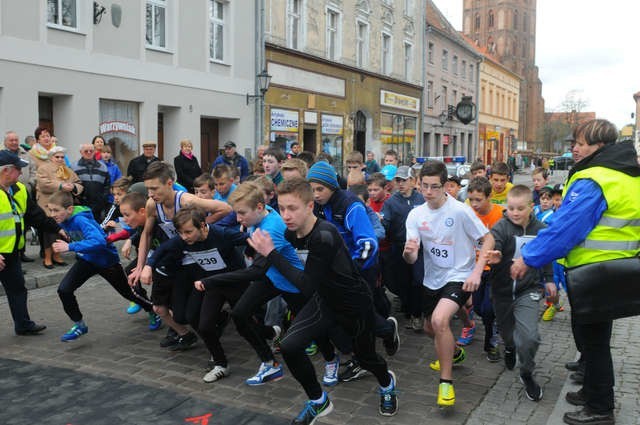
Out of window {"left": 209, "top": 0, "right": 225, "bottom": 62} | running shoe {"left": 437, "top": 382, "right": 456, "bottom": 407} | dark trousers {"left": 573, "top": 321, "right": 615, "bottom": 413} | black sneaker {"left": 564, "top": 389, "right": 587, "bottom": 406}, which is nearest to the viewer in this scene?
dark trousers {"left": 573, "top": 321, "right": 615, "bottom": 413}

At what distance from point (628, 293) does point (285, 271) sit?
214 centimetres

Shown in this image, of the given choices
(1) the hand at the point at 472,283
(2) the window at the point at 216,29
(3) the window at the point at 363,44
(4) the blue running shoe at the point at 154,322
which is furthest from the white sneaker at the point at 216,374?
(3) the window at the point at 363,44

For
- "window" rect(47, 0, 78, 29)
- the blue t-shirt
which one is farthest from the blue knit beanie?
"window" rect(47, 0, 78, 29)

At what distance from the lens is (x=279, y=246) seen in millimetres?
4578

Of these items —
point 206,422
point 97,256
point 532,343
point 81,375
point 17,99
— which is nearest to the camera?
point 206,422

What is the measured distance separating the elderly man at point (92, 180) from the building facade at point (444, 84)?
93.9 ft

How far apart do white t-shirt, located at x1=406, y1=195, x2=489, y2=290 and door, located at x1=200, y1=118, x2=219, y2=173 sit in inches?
579

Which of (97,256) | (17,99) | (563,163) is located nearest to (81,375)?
(97,256)

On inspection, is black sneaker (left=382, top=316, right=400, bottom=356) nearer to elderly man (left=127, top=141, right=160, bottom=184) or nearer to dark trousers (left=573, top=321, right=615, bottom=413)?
dark trousers (left=573, top=321, right=615, bottom=413)

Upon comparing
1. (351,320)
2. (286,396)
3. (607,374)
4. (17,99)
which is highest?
(17,99)

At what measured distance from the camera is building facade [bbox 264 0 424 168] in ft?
70.7

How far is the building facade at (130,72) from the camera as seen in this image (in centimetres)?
1269

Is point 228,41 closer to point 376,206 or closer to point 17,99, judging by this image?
point 17,99

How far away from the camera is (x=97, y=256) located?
602cm
